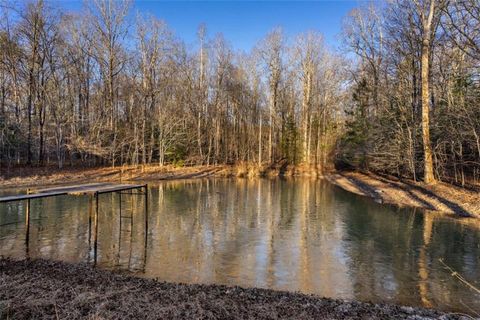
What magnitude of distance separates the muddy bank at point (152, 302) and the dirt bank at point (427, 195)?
37.2 feet

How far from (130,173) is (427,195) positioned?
70.1 ft

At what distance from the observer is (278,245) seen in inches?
422

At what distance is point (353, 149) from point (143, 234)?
87.3 ft

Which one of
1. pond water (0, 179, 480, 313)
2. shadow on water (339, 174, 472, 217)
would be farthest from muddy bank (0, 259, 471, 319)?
shadow on water (339, 174, 472, 217)

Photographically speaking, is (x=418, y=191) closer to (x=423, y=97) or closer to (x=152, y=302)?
(x=423, y=97)

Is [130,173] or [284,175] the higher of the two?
[130,173]

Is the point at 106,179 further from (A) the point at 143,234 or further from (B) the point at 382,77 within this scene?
(B) the point at 382,77

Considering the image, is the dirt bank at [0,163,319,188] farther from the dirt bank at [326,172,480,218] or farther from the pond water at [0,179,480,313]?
the dirt bank at [326,172,480,218]

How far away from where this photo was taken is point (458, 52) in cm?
2302

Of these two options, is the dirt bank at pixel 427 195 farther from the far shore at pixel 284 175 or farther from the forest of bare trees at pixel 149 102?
the forest of bare trees at pixel 149 102

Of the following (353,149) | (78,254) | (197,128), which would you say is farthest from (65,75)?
(78,254)

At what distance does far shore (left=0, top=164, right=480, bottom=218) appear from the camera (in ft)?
55.4

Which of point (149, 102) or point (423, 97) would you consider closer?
point (423, 97)

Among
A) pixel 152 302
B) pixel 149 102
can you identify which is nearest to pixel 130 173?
pixel 149 102
